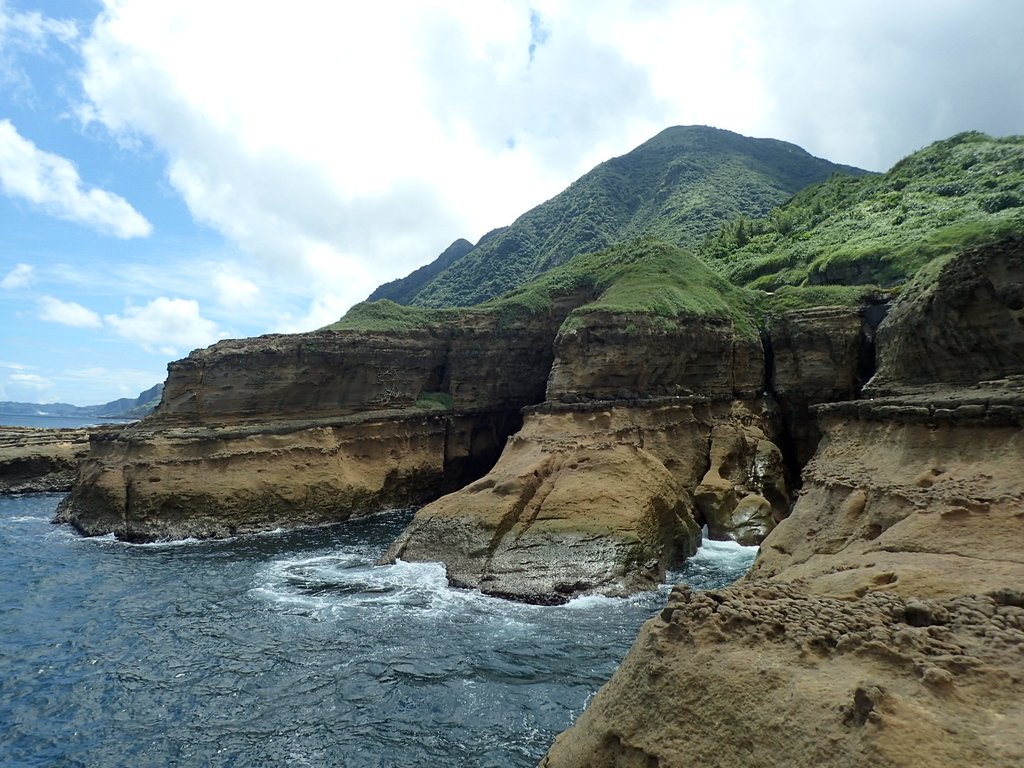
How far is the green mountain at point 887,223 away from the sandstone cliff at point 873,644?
2191 cm

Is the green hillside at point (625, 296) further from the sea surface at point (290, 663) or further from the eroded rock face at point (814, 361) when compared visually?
the sea surface at point (290, 663)

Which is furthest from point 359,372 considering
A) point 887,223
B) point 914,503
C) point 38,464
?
point 887,223

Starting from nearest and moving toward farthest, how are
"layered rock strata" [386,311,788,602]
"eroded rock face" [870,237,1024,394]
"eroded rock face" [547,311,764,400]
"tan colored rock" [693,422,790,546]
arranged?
1. "eroded rock face" [870,237,1024,394]
2. "layered rock strata" [386,311,788,602]
3. "tan colored rock" [693,422,790,546]
4. "eroded rock face" [547,311,764,400]

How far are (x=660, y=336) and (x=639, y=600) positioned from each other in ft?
53.8

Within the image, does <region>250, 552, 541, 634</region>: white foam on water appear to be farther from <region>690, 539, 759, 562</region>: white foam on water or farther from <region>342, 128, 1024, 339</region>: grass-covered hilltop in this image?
<region>342, 128, 1024, 339</region>: grass-covered hilltop

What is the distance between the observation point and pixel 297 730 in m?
12.3

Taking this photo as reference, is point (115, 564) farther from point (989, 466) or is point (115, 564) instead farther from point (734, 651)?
point (989, 466)

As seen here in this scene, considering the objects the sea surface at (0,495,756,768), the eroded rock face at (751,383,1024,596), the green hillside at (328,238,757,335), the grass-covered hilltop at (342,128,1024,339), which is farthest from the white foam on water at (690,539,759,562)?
the grass-covered hilltop at (342,128,1024,339)

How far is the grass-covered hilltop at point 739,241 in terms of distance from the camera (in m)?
37.3

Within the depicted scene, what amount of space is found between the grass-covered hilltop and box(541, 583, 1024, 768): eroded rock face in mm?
18817

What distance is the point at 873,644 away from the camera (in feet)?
23.9

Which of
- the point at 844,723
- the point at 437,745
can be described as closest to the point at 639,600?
the point at 437,745

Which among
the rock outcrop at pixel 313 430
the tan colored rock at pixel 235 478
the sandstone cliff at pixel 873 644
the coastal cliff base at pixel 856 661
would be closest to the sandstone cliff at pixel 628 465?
the sandstone cliff at pixel 873 644

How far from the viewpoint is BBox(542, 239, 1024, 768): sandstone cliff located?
6246mm
